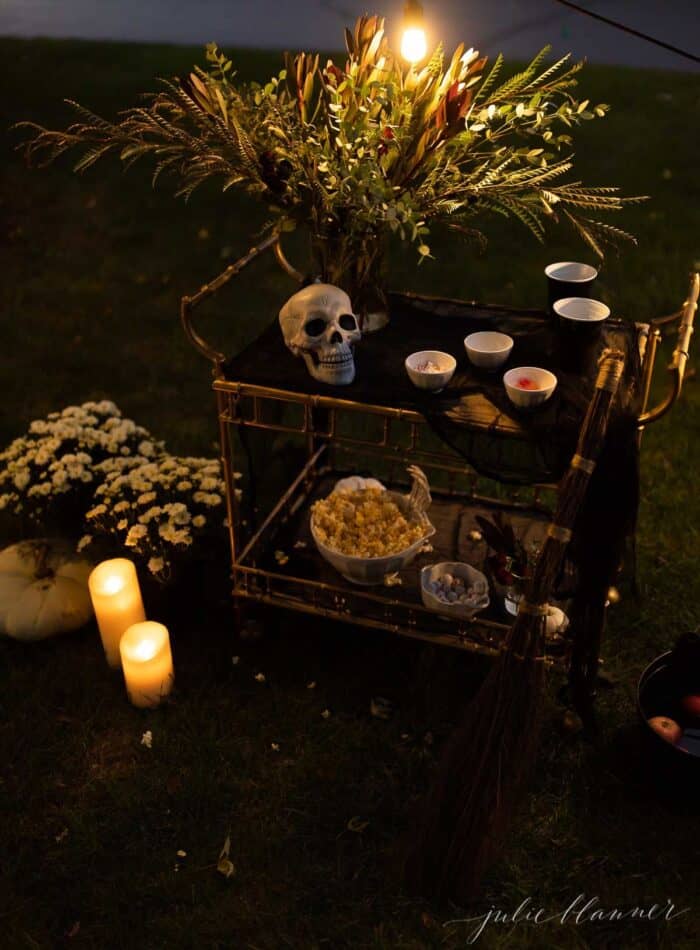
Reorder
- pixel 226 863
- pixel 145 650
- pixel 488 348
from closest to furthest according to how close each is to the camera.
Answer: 1. pixel 226 863
2. pixel 488 348
3. pixel 145 650

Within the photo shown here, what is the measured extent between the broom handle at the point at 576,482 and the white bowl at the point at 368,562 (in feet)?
2.75

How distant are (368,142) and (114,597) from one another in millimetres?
1587

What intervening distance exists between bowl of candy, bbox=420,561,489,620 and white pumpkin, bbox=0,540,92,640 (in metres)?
1.22

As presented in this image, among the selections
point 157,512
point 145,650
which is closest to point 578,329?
point 157,512

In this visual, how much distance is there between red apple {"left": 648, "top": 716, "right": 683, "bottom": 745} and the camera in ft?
8.73

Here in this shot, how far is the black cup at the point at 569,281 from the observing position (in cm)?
283

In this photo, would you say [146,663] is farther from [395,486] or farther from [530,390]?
[530,390]

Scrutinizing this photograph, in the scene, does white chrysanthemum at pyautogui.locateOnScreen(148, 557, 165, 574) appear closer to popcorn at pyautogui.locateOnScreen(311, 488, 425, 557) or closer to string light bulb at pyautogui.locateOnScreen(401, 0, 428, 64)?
popcorn at pyautogui.locateOnScreen(311, 488, 425, 557)

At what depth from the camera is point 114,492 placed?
3275 millimetres

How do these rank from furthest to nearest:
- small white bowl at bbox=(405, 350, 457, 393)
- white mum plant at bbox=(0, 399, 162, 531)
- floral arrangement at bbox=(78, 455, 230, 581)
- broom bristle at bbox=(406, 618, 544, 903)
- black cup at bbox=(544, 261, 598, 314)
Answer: white mum plant at bbox=(0, 399, 162, 531) → floral arrangement at bbox=(78, 455, 230, 581) → black cup at bbox=(544, 261, 598, 314) → small white bowl at bbox=(405, 350, 457, 393) → broom bristle at bbox=(406, 618, 544, 903)

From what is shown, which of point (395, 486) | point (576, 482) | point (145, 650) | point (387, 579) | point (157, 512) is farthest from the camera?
point (395, 486)

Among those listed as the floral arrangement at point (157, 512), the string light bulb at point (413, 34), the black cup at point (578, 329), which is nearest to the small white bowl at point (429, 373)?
the black cup at point (578, 329)

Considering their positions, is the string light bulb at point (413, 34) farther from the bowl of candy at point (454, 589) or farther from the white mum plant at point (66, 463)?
the white mum plant at point (66, 463)

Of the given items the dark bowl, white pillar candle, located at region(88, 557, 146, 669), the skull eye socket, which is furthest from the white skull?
the dark bowl
